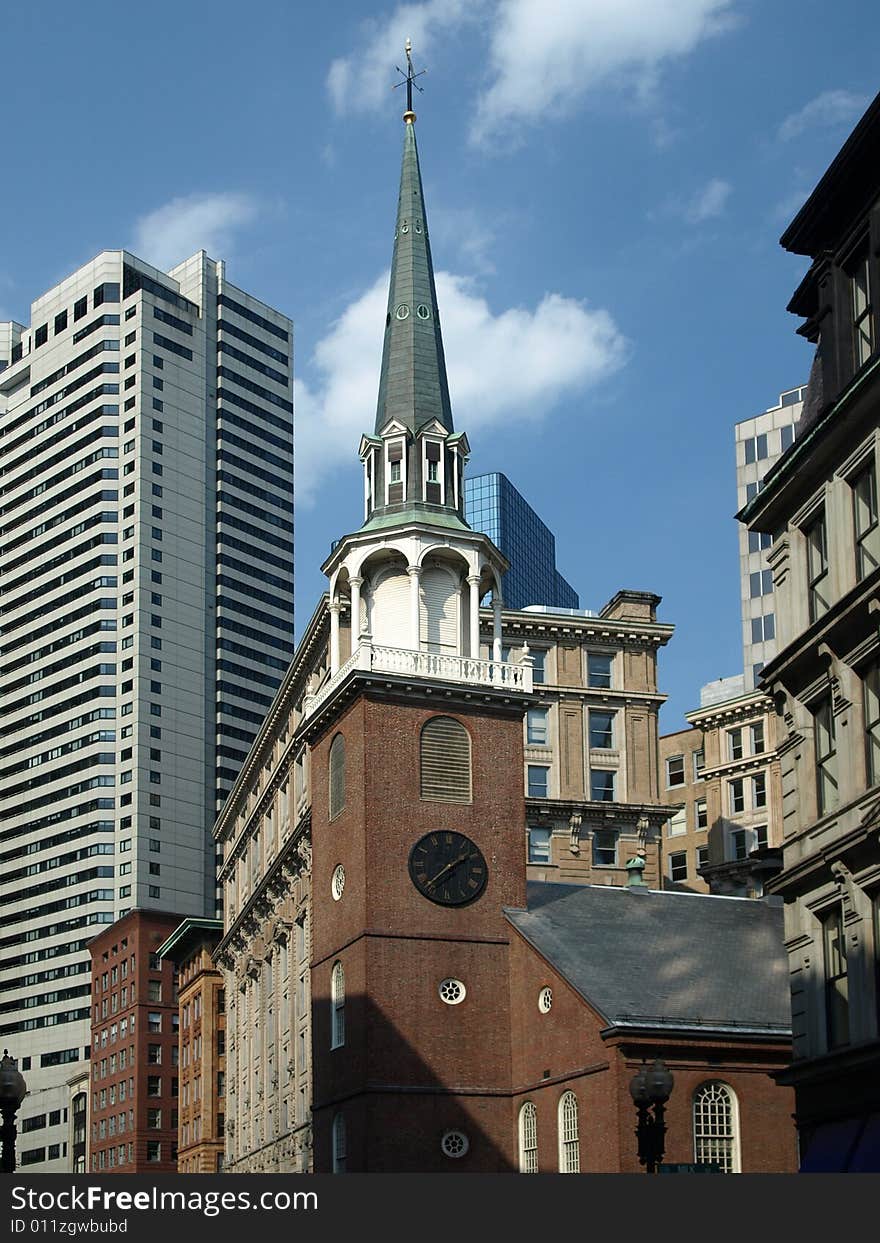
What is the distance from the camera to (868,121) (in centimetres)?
3388

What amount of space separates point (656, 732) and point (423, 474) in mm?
27126

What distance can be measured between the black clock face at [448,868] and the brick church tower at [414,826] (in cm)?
5

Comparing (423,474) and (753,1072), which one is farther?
(423,474)

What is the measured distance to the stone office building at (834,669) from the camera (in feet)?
109

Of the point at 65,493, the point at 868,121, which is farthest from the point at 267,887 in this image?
the point at 65,493

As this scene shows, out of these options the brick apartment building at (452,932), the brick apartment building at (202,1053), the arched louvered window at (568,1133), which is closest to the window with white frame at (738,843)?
the brick apartment building at (202,1053)

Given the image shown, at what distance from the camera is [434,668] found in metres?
58.9

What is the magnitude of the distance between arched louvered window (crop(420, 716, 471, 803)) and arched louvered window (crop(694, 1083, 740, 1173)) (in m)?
12.9

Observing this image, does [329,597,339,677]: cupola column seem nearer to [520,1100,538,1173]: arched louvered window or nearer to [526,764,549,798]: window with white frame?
[520,1100,538,1173]: arched louvered window

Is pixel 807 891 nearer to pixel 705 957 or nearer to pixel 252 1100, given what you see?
pixel 705 957

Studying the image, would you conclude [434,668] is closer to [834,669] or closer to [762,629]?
[834,669]

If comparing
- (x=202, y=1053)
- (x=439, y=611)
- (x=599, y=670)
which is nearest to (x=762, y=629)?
(x=202, y=1053)

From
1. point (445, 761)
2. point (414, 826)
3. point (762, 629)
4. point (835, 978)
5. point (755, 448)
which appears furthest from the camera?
point (755, 448)

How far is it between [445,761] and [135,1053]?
8767cm
